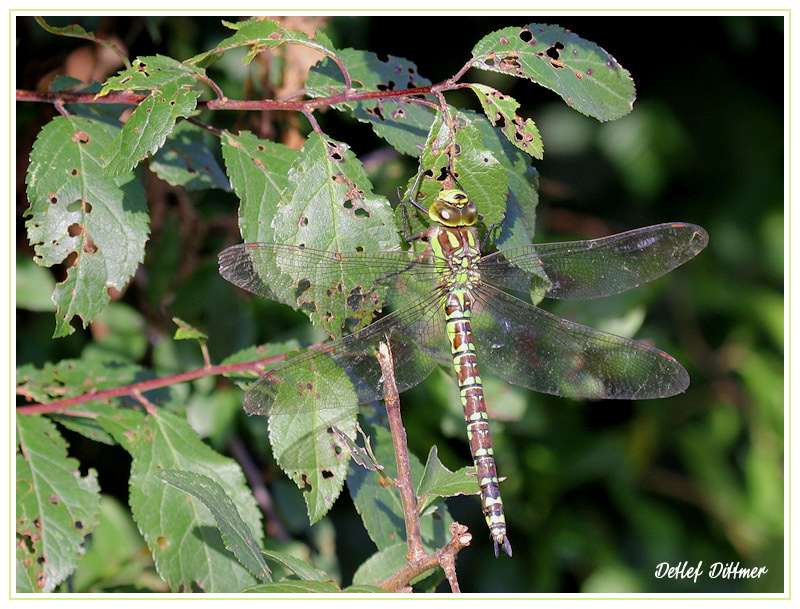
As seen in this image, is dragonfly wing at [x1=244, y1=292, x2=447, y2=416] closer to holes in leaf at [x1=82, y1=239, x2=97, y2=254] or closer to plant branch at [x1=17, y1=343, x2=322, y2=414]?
plant branch at [x1=17, y1=343, x2=322, y2=414]

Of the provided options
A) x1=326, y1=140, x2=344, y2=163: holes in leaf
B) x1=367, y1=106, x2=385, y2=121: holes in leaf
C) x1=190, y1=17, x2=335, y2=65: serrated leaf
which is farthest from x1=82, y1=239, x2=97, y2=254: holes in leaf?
x1=367, y1=106, x2=385, y2=121: holes in leaf

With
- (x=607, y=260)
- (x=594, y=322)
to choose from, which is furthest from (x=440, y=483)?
(x=594, y=322)

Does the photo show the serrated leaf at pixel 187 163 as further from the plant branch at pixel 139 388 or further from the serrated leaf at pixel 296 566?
the serrated leaf at pixel 296 566

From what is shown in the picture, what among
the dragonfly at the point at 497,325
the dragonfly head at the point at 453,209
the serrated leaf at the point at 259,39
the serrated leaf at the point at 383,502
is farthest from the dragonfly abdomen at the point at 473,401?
the serrated leaf at the point at 259,39

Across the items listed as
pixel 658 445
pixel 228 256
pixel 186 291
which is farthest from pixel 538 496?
pixel 228 256

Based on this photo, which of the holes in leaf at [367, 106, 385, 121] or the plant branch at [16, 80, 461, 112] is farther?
the holes in leaf at [367, 106, 385, 121]

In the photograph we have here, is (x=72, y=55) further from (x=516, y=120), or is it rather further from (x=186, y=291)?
(x=516, y=120)
